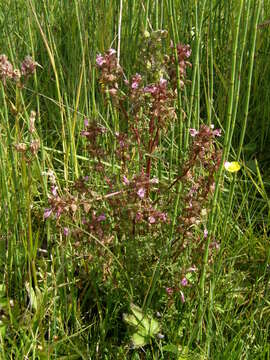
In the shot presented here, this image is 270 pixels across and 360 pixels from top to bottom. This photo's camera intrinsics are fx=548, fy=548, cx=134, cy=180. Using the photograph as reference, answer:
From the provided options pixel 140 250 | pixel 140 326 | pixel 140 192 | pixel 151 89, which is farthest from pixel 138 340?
pixel 151 89

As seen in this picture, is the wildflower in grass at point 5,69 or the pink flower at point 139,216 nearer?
the wildflower in grass at point 5,69

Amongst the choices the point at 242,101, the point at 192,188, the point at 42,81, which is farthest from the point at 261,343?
the point at 42,81

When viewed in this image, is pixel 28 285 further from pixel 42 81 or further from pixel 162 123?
pixel 42 81

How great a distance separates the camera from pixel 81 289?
→ 1.33 meters

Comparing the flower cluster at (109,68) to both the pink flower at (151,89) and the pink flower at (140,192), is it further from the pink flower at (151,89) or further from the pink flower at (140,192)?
the pink flower at (140,192)

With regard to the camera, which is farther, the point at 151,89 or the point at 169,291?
the point at 169,291

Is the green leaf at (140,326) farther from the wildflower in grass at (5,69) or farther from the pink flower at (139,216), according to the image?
the wildflower in grass at (5,69)

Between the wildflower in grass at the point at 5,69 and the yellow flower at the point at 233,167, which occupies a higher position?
the wildflower in grass at the point at 5,69

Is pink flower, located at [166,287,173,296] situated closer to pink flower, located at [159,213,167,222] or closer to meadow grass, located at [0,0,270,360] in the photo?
meadow grass, located at [0,0,270,360]

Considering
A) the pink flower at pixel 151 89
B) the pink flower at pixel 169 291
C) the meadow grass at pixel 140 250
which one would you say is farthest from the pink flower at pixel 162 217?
the pink flower at pixel 151 89

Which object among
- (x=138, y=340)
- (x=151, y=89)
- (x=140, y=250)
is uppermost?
(x=151, y=89)

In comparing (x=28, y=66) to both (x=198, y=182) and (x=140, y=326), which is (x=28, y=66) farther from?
(x=140, y=326)

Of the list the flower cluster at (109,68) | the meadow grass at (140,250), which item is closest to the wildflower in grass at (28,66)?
the meadow grass at (140,250)

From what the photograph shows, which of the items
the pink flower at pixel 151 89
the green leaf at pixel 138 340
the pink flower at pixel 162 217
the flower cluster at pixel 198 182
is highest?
the pink flower at pixel 151 89
